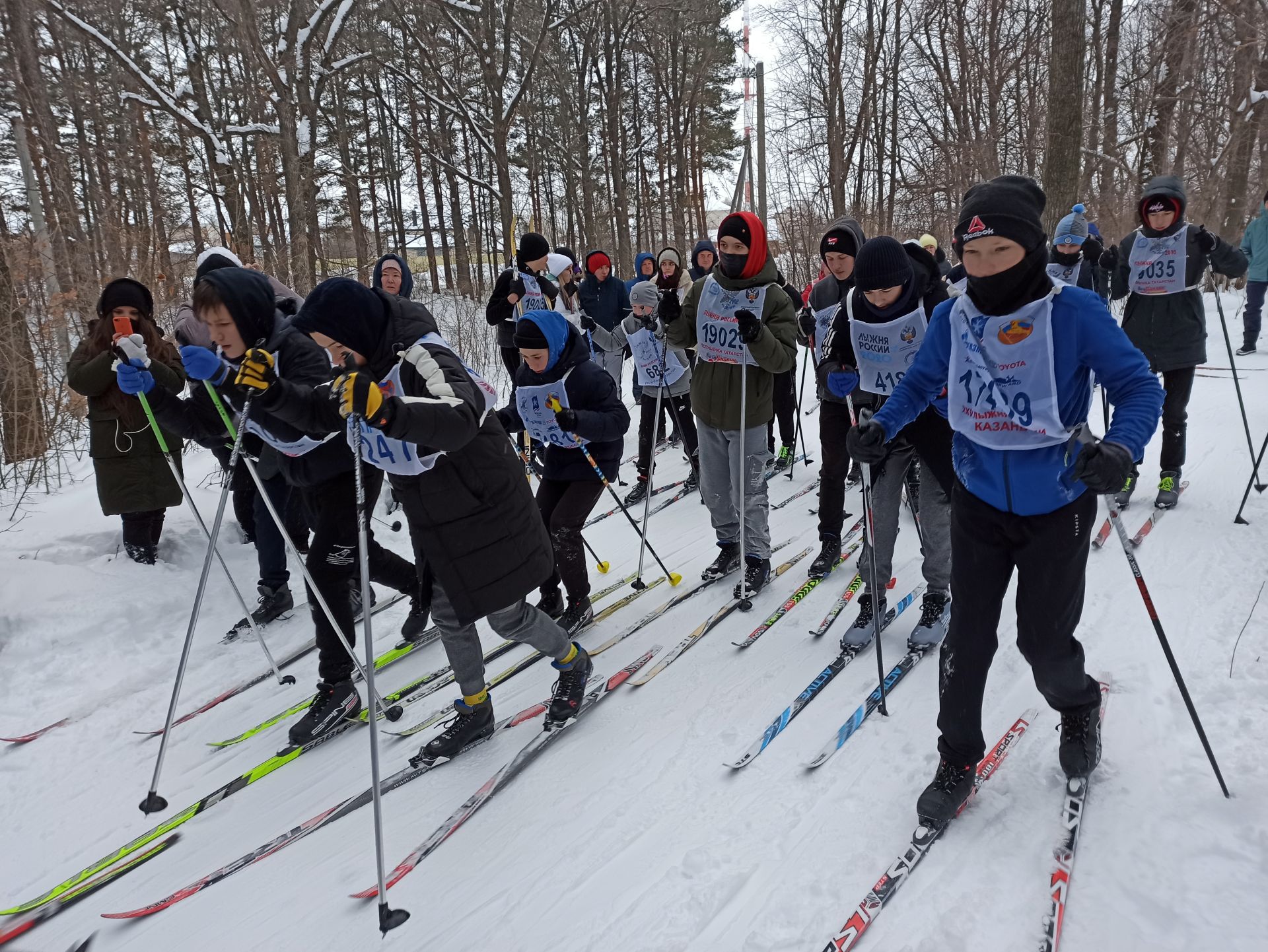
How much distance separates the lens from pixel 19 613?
4066 mm

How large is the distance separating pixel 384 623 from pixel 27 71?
7481 mm

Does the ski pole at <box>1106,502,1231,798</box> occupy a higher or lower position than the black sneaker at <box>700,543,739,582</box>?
higher

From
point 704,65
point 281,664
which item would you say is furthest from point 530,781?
point 704,65

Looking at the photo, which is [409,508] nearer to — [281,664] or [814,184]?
[281,664]

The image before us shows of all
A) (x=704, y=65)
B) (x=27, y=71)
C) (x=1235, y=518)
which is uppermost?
(x=704, y=65)

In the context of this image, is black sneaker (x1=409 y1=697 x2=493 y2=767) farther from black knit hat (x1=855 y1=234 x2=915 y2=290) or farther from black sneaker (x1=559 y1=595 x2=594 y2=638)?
black knit hat (x1=855 y1=234 x2=915 y2=290)

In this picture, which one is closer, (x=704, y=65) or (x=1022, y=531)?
(x=1022, y=531)

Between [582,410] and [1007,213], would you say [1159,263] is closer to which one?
[1007,213]

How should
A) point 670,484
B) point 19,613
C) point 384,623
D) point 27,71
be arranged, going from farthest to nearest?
1. point 27,71
2. point 670,484
3. point 384,623
4. point 19,613

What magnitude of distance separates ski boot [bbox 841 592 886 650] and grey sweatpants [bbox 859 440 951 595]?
85mm

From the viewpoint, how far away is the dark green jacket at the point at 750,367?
4074mm

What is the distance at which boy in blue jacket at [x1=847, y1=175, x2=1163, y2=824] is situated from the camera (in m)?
2.08

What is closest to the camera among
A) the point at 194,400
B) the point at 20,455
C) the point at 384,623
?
the point at 194,400

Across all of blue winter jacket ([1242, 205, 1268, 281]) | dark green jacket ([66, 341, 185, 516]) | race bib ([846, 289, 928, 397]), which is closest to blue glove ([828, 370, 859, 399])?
race bib ([846, 289, 928, 397])
